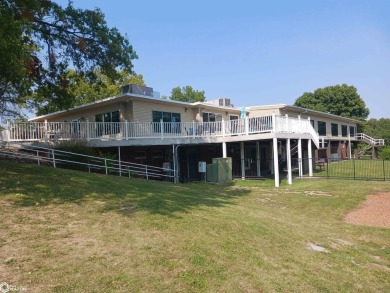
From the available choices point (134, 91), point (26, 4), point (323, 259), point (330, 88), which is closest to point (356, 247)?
point (323, 259)

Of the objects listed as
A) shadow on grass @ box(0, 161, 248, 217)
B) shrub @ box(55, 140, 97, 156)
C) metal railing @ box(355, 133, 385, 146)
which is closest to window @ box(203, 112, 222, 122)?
shrub @ box(55, 140, 97, 156)

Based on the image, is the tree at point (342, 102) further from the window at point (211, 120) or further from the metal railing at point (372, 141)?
the window at point (211, 120)

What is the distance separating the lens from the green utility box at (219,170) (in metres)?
19.6

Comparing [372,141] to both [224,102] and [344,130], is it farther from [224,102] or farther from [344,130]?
[224,102]

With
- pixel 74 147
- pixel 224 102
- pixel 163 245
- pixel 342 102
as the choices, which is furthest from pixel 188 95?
pixel 163 245

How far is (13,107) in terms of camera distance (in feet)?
109

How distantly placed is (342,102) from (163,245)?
64358 millimetres

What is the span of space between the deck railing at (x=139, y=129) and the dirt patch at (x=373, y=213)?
6.64m

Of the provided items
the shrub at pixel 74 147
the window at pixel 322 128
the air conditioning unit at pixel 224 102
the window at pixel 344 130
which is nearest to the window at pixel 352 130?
the window at pixel 344 130

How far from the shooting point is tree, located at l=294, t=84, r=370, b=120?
61.9m

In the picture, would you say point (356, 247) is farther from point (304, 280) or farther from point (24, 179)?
point (24, 179)

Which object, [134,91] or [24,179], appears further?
[134,91]

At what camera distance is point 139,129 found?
59.9 ft

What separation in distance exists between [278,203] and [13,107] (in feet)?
98.0
